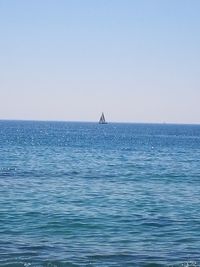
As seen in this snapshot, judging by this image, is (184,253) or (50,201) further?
(50,201)

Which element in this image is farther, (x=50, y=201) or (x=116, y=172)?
(x=116, y=172)

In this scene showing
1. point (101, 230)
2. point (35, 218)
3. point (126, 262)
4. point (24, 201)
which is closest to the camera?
point (126, 262)

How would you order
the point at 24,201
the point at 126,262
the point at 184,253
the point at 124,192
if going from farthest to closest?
the point at 124,192 → the point at 24,201 → the point at 184,253 → the point at 126,262

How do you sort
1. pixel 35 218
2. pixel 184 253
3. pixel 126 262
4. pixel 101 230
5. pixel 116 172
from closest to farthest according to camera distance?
1. pixel 126 262
2. pixel 184 253
3. pixel 101 230
4. pixel 35 218
5. pixel 116 172

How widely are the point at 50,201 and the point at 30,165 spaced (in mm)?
27269

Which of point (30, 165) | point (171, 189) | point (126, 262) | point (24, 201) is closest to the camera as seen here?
point (126, 262)

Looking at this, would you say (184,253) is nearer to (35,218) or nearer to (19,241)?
(19,241)

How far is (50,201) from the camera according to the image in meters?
32.5

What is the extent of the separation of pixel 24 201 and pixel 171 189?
13.3 m

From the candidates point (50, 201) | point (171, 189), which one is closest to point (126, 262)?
point (50, 201)

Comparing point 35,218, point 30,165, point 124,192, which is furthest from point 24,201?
point 30,165

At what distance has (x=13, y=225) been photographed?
82.0 feet

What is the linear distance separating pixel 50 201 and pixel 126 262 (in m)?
14.3

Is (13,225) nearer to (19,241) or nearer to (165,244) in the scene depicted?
(19,241)
